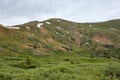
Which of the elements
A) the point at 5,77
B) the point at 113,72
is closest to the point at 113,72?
the point at 113,72

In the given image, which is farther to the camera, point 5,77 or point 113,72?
point 113,72

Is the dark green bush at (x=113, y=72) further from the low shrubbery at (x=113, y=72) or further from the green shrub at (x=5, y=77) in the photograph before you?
the green shrub at (x=5, y=77)

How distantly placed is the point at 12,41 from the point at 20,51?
13.8 meters

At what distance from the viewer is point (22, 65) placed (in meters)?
78.9

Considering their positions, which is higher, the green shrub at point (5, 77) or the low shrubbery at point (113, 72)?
the green shrub at point (5, 77)

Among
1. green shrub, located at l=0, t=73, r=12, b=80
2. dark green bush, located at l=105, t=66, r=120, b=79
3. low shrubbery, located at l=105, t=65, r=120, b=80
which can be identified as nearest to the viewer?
green shrub, located at l=0, t=73, r=12, b=80

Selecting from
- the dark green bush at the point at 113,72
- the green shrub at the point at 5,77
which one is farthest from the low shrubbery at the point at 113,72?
the green shrub at the point at 5,77

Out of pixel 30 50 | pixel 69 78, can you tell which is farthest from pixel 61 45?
pixel 69 78

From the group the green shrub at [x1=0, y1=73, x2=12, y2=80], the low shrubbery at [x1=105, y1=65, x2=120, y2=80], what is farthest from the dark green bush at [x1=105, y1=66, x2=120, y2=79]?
the green shrub at [x1=0, y1=73, x2=12, y2=80]

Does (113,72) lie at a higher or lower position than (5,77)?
lower

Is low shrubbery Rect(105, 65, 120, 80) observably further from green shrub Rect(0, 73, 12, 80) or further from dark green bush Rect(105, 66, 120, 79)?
green shrub Rect(0, 73, 12, 80)

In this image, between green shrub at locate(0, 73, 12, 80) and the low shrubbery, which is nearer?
green shrub at locate(0, 73, 12, 80)

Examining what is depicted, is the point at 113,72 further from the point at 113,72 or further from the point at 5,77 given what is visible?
the point at 5,77

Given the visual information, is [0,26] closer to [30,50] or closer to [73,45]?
[30,50]
